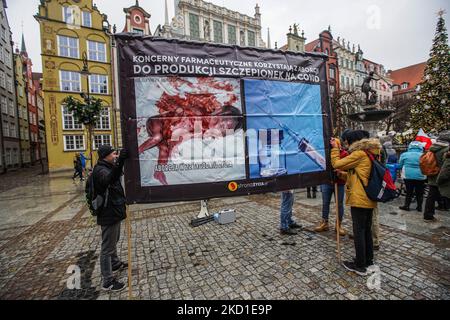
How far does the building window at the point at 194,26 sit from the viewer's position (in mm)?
27609

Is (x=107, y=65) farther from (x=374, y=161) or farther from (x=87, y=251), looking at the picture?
(x=374, y=161)

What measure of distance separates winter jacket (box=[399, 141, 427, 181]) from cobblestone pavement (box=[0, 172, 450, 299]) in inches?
40.6

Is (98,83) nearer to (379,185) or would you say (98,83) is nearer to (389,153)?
(389,153)

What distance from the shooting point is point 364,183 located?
308 cm

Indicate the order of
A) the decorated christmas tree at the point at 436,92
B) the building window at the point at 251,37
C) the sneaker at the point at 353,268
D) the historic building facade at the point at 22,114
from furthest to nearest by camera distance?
Result: 1. the building window at the point at 251,37
2. the historic building facade at the point at 22,114
3. the decorated christmas tree at the point at 436,92
4. the sneaker at the point at 353,268

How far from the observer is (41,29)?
2192 centimetres

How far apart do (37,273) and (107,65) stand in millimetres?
26967

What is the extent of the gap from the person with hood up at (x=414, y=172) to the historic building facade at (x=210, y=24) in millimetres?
23619

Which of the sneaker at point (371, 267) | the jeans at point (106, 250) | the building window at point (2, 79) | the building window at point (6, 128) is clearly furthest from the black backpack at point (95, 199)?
the building window at point (2, 79)

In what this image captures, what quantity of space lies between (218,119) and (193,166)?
78 cm

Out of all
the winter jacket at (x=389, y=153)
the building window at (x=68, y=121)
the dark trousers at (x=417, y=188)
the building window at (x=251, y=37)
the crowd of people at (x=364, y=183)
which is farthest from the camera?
the building window at (x=251, y=37)

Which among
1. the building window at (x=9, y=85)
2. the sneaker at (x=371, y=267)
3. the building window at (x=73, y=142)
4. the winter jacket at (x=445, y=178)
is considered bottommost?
the sneaker at (x=371, y=267)

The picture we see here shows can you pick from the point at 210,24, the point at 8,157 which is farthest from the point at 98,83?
the point at 210,24

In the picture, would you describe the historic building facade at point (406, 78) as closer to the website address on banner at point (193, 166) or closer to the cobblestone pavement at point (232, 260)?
the cobblestone pavement at point (232, 260)
